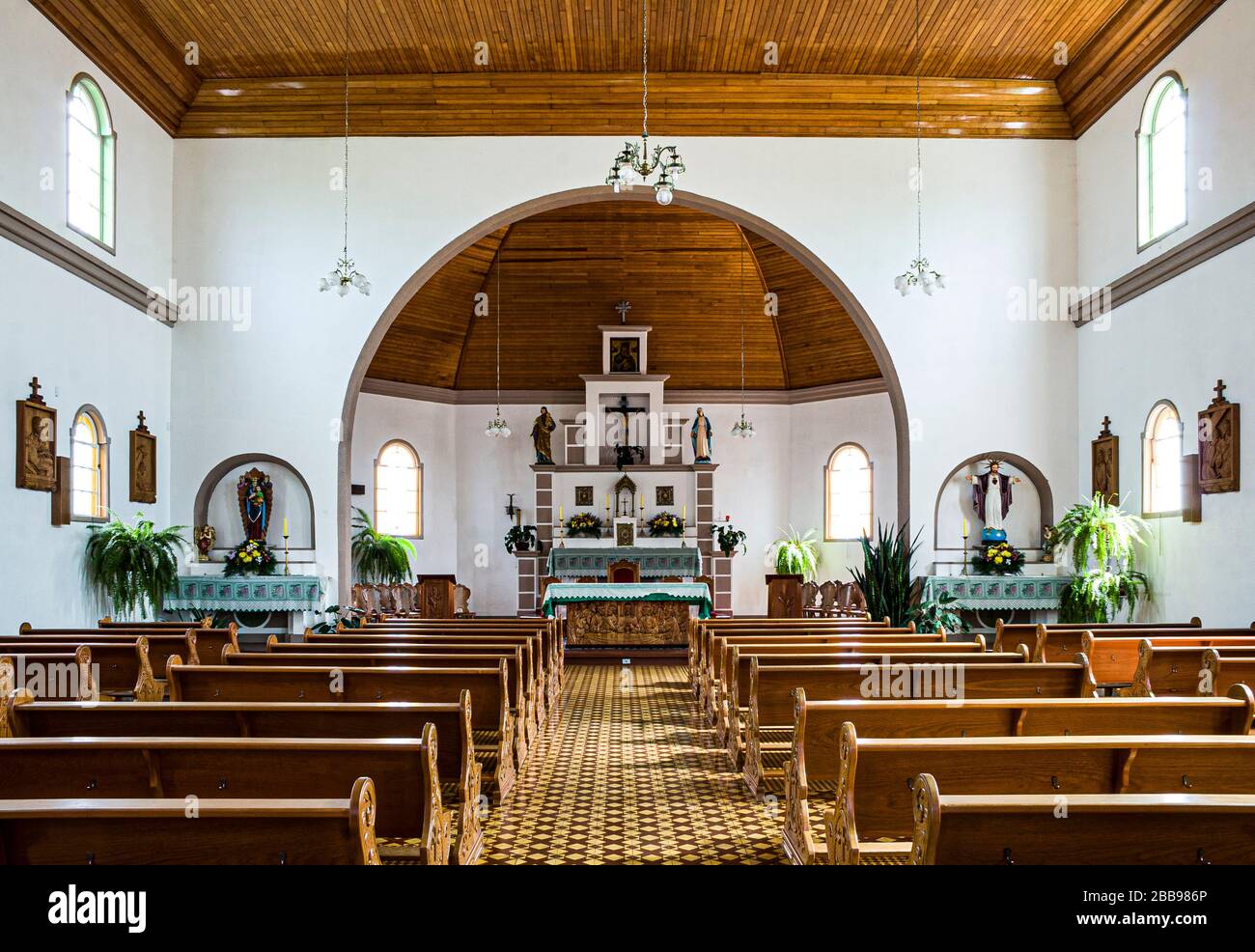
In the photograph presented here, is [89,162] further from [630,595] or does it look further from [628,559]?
[628,559]

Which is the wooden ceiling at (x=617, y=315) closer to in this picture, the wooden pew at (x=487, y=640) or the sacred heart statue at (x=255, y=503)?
the sacred heart statue at (x=255, y=503)

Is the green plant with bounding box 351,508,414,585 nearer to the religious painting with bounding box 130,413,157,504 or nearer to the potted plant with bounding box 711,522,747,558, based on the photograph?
the religious painting with bounding box 130,413,157,504

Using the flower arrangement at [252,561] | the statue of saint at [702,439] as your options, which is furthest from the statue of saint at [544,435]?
the flower arrangement at [252,561]

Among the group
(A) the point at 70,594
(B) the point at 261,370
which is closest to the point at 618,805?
(A) the point at 70,594

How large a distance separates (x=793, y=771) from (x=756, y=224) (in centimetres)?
905

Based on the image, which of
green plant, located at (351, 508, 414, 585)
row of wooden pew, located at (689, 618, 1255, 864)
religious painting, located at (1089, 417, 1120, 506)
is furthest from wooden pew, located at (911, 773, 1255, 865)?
green plant, located at (351, 508, 414, 585)

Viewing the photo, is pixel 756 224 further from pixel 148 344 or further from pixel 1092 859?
pixel 1092 859

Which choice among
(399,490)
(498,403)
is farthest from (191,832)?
(498,403)

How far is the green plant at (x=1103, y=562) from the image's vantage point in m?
10.2

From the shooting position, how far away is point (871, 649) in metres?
6.62

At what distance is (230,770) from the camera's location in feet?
10.9

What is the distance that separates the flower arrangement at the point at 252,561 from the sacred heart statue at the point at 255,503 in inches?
8.3

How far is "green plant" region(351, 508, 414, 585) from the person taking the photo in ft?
51.8
